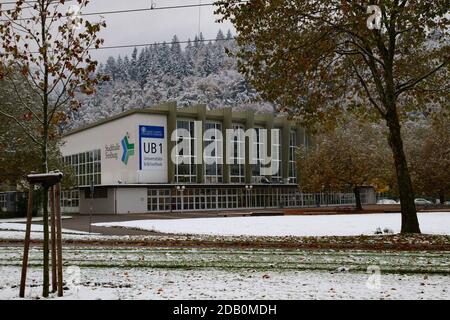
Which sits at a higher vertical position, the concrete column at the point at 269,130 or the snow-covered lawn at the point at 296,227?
the concrete column at the point at 269,130

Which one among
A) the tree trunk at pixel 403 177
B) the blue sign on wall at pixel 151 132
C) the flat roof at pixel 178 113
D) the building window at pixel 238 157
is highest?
the flat roof at pixel 178 113

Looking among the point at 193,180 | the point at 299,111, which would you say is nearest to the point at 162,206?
the point at 193,180

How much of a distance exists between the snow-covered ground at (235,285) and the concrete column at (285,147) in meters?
78.5

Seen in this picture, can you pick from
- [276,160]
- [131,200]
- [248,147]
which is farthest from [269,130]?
[131,200]

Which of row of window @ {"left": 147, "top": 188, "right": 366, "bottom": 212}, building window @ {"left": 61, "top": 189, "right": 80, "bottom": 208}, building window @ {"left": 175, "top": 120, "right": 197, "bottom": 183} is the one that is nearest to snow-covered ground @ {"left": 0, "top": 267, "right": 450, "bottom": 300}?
row of window @ {"left": 147, "top": 188, "right": 366, "bottom": 212}

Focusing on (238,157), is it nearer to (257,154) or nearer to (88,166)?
(257,154)

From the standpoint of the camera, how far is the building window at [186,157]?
75000 mm

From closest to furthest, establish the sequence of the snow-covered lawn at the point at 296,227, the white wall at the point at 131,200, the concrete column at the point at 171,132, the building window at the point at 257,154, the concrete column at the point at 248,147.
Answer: the snow-covered lawn at the point at 296,227 → the white wall at the point at 131,200 → the concrete column at the point at 171,132 → the concrete column at the point at 248,147 → the building window at the point at 257,154

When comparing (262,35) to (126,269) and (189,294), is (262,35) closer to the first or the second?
(126,269)

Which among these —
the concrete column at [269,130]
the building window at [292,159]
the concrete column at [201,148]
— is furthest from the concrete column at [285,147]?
the concrete column at [201,148]

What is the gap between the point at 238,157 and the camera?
82062 millimetres

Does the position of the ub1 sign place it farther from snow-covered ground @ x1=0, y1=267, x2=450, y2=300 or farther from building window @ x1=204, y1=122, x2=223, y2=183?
snow-covered ground @ x1=0, y1=267, x2=450, y2=300

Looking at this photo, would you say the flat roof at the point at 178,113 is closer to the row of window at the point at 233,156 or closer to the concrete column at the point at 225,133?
the concrete column at the point at 225,133

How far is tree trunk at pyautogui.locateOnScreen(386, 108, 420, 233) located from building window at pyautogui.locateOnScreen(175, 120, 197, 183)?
180 feet
